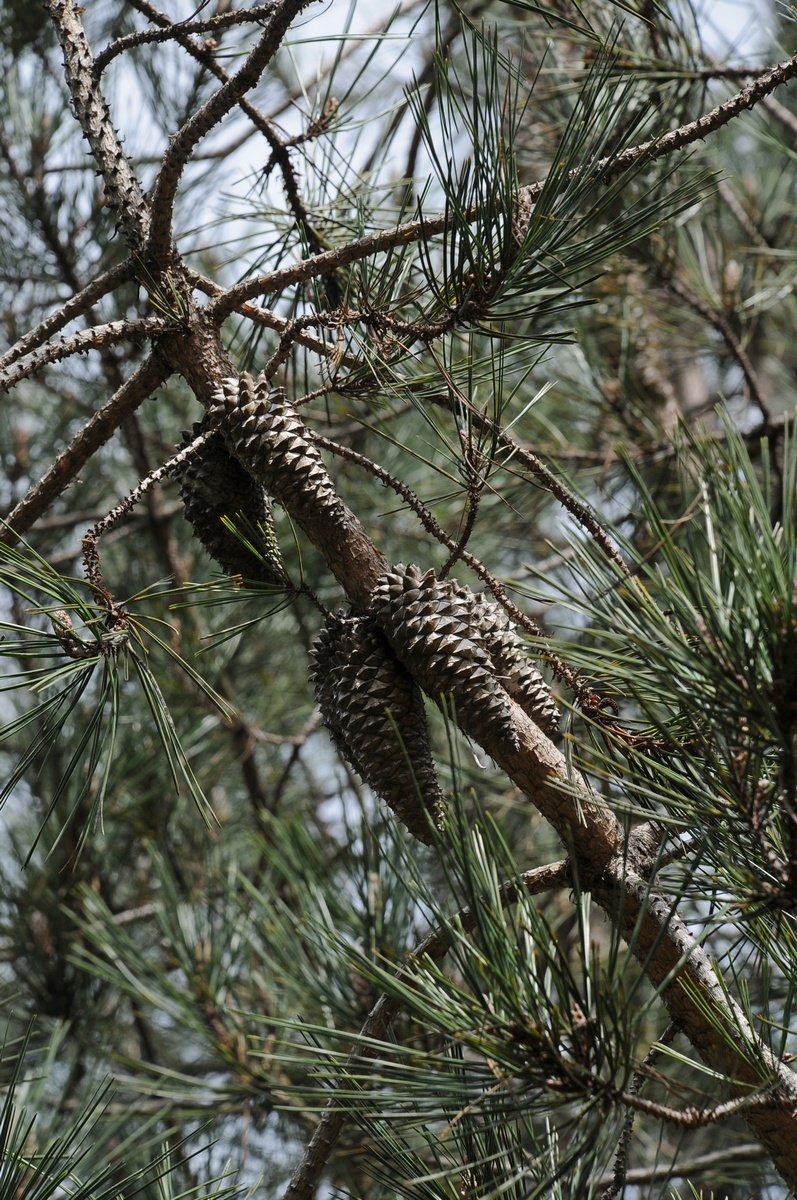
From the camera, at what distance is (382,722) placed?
0.61 meters

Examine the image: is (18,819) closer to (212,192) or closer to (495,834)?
(212,192)

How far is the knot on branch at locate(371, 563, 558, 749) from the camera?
1.93 ft

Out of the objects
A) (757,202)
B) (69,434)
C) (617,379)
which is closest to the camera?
(617,379)

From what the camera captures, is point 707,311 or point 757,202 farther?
point 757,202

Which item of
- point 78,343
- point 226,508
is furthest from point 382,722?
point 78,343

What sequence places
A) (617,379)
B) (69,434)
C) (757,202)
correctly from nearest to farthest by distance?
(617,379) → (757,202) → (69,434)

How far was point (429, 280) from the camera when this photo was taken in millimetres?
626

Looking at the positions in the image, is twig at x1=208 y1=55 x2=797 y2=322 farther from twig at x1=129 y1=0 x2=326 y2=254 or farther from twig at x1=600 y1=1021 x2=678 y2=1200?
twig at x1=600 y1=1021 x2=678 y2=1200

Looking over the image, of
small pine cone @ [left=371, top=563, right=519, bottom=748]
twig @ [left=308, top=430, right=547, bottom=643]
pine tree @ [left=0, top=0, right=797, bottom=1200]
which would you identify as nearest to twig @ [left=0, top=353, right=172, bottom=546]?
pine tree @ [left=0, top=0, right=797, bottom=1200]

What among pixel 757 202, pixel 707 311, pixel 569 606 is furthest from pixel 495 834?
pixel 757 202

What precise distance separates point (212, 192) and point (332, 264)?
1356mm

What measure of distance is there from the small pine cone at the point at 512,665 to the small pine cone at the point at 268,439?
4.9 inches

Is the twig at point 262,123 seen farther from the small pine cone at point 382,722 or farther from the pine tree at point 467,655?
the small pine cone at point 382,722

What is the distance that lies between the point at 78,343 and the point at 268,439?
0.14 meters
